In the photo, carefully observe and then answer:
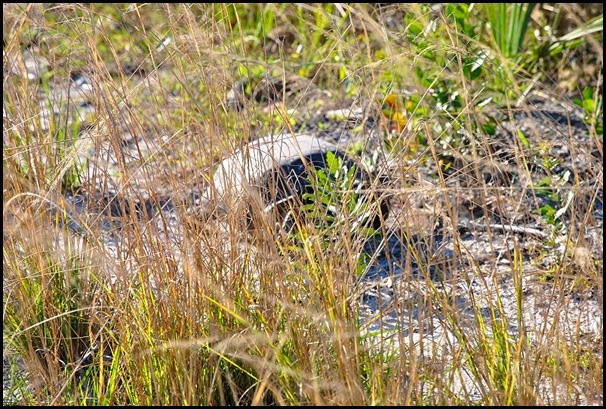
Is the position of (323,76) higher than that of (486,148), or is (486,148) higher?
(323,76)

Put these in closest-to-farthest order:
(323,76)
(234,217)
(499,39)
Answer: (234,217)
(499,39)
(323,76)

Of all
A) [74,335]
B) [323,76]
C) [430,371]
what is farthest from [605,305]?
[323,76]

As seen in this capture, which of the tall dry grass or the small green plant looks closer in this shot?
the tall dry grass

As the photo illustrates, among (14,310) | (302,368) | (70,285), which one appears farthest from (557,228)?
(14,310)

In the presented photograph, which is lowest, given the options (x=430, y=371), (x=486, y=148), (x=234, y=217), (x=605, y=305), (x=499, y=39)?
(x=430, y=371)

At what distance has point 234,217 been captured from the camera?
73.5 inches

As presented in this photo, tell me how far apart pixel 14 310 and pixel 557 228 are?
1565mm

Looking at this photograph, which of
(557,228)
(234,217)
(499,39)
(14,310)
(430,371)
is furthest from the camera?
(499,39)

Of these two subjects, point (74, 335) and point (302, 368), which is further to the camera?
point (74, 335)

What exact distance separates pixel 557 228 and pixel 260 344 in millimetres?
1078

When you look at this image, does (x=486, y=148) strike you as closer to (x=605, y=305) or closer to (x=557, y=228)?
(x=605, y=305)

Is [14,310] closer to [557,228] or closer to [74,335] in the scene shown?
[74,335]

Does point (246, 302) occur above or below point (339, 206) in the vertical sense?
below

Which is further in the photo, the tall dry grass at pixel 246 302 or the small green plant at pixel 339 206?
the small green plant at pixel 339 206
